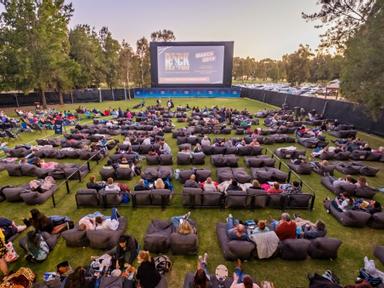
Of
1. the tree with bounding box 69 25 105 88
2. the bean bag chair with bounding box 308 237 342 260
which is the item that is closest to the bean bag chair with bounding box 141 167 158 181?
the bean bag chair with bounding box 308 237 342 260

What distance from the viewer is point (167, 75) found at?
3916 centimetres

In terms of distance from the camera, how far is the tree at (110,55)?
4475 centimetres

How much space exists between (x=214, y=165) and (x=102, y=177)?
535 cm

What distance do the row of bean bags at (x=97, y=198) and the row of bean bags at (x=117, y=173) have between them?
2.09m

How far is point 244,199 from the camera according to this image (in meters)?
7.92

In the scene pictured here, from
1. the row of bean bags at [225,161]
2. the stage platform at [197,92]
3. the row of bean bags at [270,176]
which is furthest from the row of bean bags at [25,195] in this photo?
the stage platform at [197,92]

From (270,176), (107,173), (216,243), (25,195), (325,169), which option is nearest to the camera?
(216,243)

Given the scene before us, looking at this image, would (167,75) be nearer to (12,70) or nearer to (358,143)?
(12,70)

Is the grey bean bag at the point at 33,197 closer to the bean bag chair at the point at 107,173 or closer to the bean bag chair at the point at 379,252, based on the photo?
the bean bag chair at the point at 107,173

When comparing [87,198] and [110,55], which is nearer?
[87,198]

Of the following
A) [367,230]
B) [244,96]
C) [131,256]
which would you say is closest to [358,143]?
[367,230]

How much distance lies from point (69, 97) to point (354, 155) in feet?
125

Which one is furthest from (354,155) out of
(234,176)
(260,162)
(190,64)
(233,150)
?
(190,64)

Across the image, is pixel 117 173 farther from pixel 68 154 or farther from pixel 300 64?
pixel 300 64
